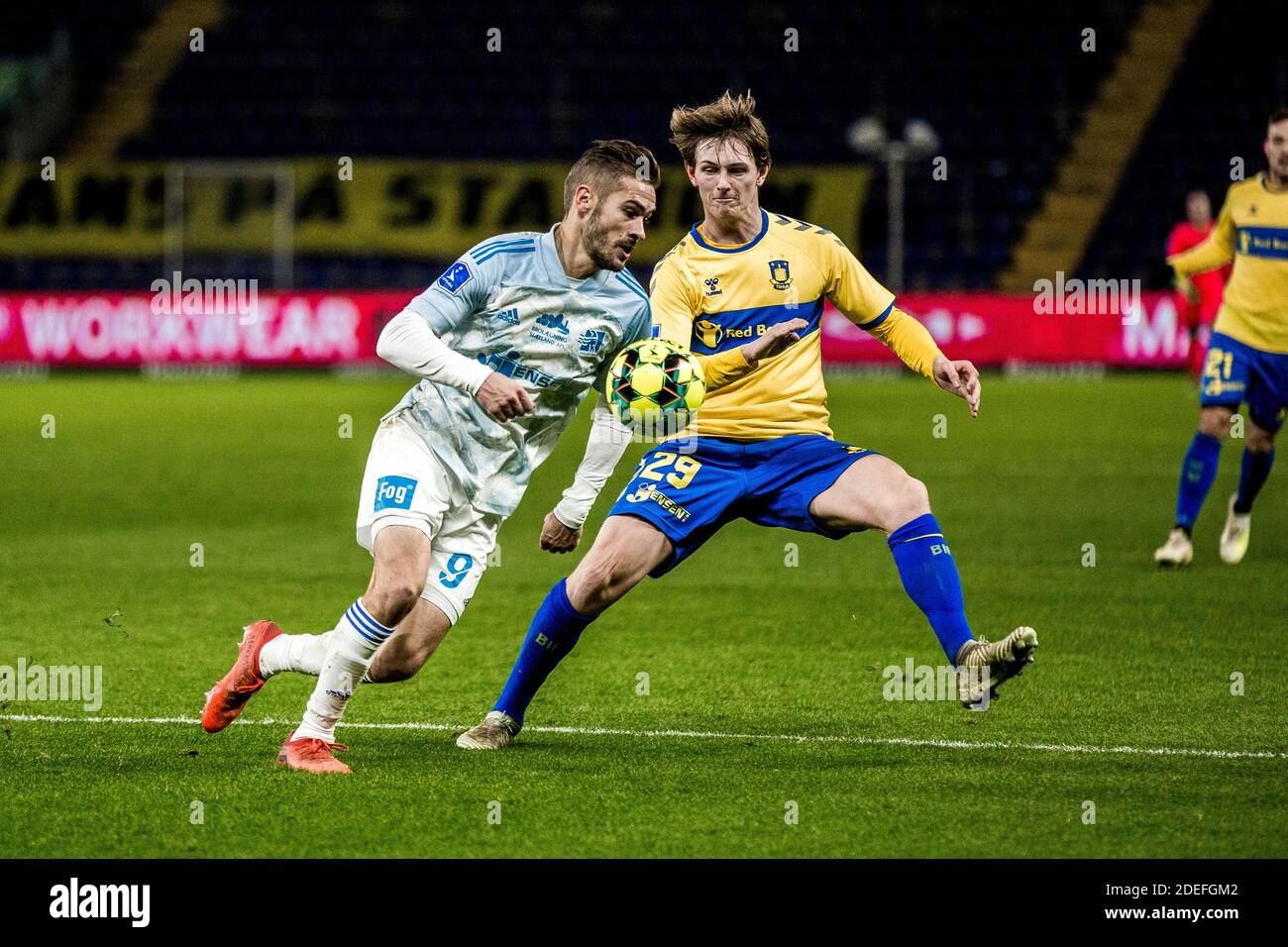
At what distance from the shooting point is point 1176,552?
1025 centimetres

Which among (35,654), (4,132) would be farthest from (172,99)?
(35,654)

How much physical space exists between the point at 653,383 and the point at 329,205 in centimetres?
2424

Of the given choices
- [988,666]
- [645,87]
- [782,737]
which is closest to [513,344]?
[782,737]

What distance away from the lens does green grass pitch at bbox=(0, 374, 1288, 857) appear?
16.5 feet

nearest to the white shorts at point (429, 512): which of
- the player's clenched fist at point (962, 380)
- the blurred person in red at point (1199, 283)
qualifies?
the player's clenched fist at point (962, 380)

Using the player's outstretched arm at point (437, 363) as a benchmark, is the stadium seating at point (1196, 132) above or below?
above

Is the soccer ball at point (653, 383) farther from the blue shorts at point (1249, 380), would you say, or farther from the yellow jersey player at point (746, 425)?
the blue shorts at point (1249, 380)

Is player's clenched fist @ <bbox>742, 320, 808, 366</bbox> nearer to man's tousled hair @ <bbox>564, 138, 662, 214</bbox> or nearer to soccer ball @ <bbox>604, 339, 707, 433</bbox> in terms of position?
soccer ball @ <bbox>604, 339, 707, 433</bbox>

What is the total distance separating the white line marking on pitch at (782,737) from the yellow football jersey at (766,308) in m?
0.94

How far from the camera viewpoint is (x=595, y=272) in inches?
232

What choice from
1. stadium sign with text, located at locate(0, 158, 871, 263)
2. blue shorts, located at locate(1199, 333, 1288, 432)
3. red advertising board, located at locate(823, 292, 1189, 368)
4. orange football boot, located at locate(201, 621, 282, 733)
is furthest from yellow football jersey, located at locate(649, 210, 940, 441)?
stadium sign with text, located at locate(0, 158, 871, 263)

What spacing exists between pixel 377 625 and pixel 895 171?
24.0m

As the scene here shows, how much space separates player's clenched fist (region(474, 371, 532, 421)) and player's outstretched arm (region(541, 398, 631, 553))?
0.71 m

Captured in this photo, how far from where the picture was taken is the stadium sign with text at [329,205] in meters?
28.4
